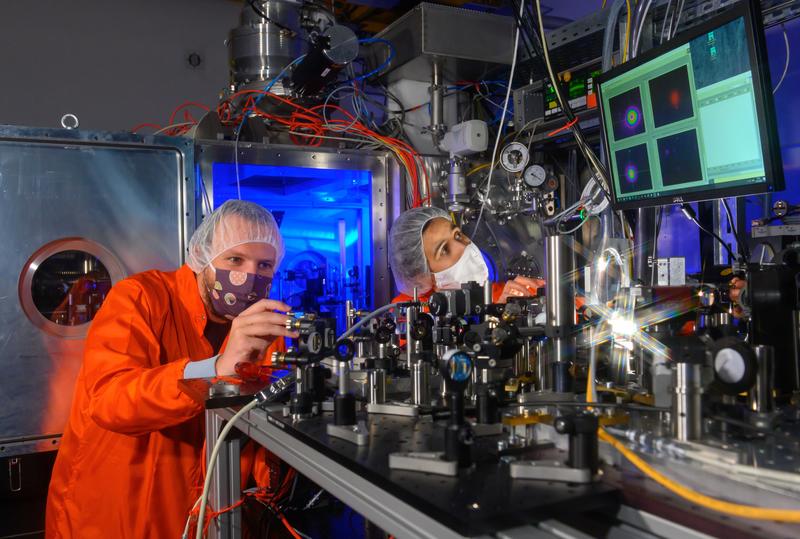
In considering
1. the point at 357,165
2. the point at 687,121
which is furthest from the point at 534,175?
the point at 687,121

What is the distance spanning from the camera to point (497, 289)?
2518 millimetres

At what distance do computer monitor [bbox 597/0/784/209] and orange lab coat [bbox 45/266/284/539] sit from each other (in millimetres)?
1351

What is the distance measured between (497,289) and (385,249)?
0.53 meters

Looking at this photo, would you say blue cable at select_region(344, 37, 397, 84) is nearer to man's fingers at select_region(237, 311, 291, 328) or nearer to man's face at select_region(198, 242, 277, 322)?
man's face at select_region(198, 242, 277, 322)

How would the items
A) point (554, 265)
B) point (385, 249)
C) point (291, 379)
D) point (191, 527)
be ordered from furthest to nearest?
point (385, 249) → point (191, 527) → point (291, 379) → point (554, 265)

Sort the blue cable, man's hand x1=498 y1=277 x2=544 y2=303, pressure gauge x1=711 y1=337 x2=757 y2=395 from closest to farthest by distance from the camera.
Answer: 1. pressure gauge x1=711 y1=337 x2=757 y2=395
2. man's hand x1=498 y1=277 x2=544 y2=303
3. the blue cable

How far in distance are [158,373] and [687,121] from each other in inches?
55.2

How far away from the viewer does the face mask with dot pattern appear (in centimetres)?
197

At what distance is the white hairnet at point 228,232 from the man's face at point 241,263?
16 mm

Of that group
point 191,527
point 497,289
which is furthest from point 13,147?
point 497,289

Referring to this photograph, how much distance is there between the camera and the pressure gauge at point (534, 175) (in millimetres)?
2465

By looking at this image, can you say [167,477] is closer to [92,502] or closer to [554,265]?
[92,502]

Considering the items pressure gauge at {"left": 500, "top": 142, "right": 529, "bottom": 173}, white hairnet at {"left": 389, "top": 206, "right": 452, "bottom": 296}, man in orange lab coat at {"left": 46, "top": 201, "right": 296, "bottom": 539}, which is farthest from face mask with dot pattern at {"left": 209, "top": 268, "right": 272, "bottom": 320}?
pressure gauge at {"left": 500, "top": 142, "right": 529, "bottom": 173}

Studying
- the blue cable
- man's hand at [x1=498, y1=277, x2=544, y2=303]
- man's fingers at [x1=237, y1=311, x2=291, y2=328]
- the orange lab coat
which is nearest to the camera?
man's fingers at [x1=237, y1=311, x2=291, y2=328]
